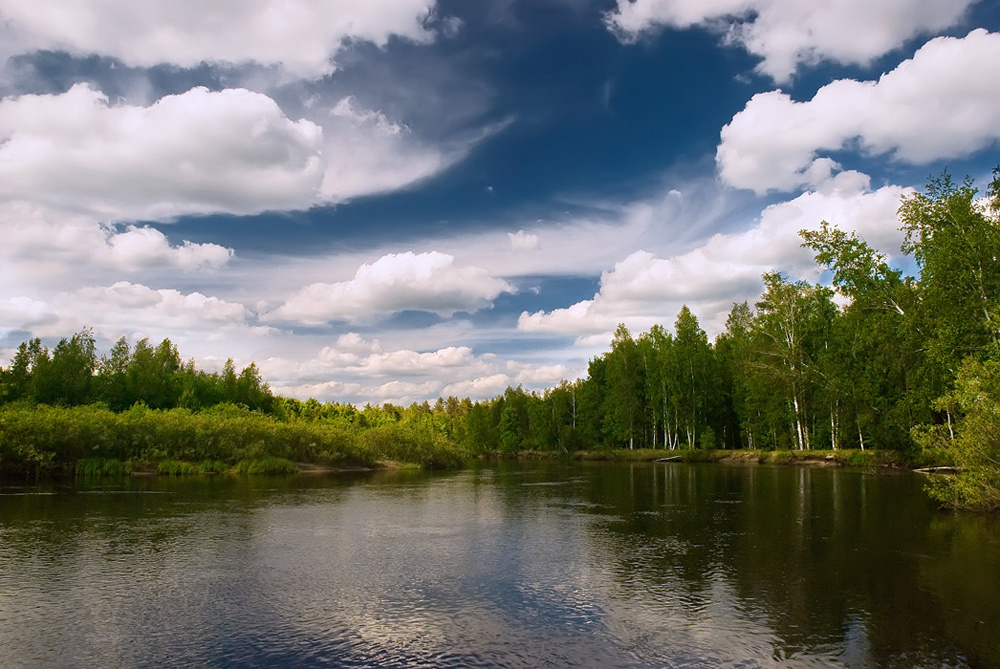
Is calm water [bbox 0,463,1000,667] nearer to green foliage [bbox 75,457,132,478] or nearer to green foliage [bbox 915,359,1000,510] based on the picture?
green foliage [bbox 915,359,1000,510]

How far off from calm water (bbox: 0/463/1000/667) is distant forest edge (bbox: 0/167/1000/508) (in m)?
7.83

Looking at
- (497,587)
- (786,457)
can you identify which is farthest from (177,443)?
(786,457)

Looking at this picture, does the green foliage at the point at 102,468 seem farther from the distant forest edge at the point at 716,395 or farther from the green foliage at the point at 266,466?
the green foliage at the point at 266,466

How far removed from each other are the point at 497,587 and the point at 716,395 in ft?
241

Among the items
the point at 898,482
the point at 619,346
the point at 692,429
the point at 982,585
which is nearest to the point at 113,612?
the point at 982,585

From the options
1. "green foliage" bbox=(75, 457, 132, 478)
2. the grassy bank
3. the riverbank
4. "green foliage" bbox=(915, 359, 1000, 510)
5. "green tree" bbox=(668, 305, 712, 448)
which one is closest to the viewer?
"green foliage" bbox=(915, 359, 1000, 510)

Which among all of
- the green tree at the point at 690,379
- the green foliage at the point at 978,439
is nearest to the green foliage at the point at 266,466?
the green foliage at the point at 978,439

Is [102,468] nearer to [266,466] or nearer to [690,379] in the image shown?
[266,466]

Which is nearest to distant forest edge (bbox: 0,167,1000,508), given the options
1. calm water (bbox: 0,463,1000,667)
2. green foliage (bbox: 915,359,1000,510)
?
green foliage (bbox: 915,359,1000,510)

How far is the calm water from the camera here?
9781 mm

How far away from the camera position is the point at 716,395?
81.4 meters

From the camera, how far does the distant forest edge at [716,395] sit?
27016 mm

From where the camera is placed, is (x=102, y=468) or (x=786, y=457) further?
(x=786, y=457)

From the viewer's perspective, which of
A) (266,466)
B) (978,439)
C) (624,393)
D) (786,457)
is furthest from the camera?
(624,393)
